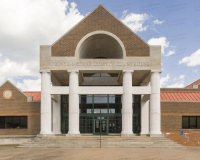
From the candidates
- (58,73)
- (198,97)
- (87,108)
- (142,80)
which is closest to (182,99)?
(198,97)

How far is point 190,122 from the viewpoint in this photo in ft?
108

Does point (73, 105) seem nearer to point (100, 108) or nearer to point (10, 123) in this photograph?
point (100, 108)

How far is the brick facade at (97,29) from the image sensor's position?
94.9ft

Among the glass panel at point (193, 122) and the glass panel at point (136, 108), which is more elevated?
the glass panel at point (136, 108)

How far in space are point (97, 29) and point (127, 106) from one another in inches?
429

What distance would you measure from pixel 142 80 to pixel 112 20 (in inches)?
429

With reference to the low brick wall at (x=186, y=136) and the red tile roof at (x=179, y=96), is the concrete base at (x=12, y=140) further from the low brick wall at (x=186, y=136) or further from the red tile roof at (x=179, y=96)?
the low brick wall at (x=186, y=136)

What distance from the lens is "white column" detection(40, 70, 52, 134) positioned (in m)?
28.1

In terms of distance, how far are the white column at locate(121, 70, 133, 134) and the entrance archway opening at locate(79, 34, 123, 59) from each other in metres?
3.36

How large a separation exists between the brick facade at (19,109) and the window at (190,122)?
71.8ft

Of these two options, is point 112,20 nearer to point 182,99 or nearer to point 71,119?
point 71,119

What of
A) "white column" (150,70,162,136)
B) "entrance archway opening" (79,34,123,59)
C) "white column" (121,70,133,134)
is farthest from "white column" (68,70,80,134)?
"white column" (150,70,162,136)

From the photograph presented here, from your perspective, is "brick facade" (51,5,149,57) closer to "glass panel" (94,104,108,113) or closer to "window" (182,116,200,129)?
"glass panel" (94,104,108,113)

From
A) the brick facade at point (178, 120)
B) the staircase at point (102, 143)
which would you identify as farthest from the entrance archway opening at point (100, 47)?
the staircase at point (102, 143)
